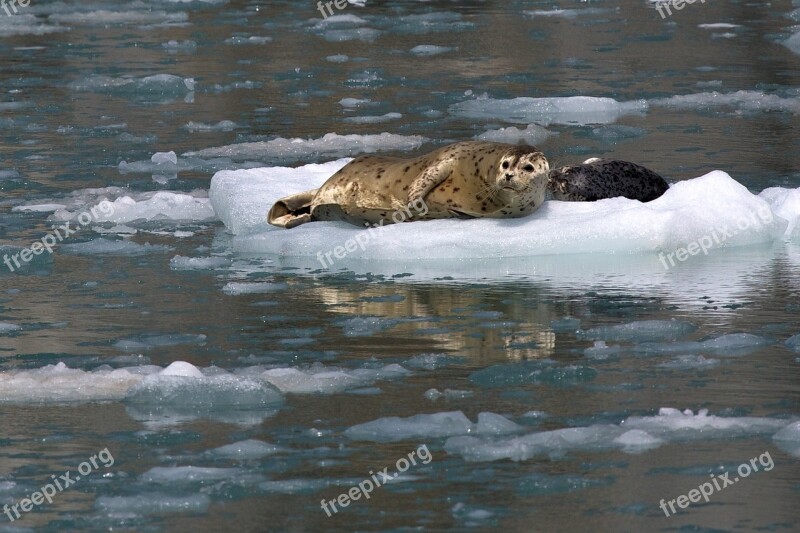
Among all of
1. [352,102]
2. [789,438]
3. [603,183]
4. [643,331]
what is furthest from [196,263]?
[352,102]

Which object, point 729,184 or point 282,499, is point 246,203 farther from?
point 282,499

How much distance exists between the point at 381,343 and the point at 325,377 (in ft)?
2.05

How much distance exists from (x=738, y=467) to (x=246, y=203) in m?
5.05

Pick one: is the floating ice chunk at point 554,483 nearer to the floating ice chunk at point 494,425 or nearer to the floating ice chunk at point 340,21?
the floating ice chunk at point 494,425

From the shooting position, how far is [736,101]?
14602 mm

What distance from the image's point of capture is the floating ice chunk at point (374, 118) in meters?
14.2

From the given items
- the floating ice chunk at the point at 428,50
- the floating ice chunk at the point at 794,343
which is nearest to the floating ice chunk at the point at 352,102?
the floating ice chunk at the point at 428,50

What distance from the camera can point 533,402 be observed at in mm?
6301

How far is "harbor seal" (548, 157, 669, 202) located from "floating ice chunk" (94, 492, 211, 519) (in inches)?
201

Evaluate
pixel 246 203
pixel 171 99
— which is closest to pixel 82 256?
pixel 246 203

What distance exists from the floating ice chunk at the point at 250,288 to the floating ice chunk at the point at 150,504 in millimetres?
2972

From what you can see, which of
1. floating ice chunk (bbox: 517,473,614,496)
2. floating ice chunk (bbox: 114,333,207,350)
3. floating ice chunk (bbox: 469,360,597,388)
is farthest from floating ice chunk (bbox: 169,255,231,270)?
floating ice chunk (bbox: 517,473,614,496)

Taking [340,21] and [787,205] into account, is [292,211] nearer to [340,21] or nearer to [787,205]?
[787,205]

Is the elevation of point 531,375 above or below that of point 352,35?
above
